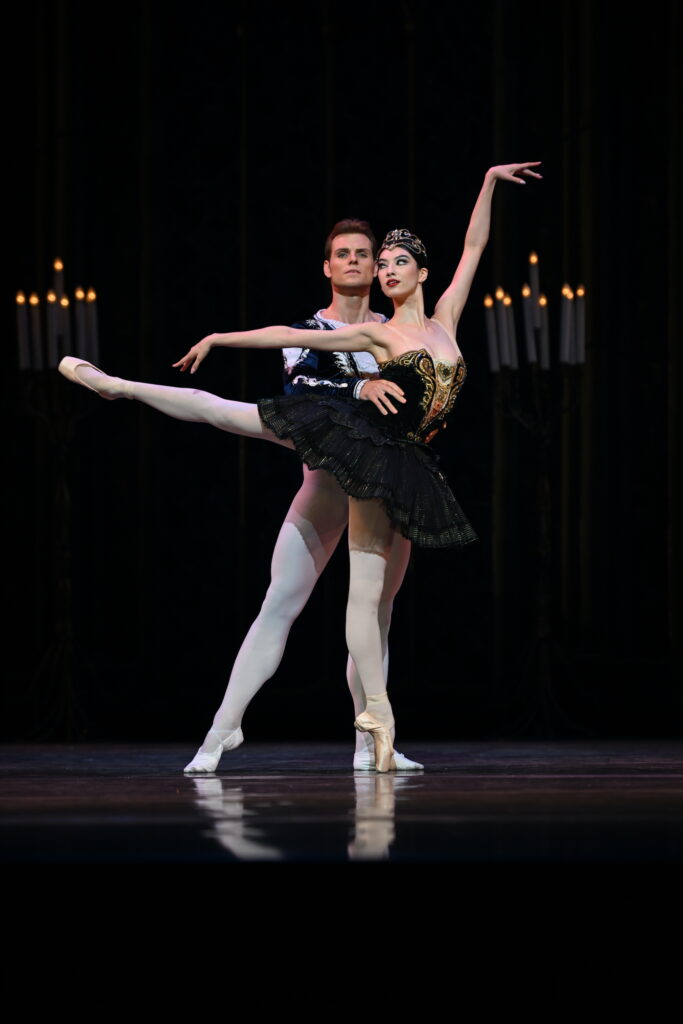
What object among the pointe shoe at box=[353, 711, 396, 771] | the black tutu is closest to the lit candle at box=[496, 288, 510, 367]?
the black tutu

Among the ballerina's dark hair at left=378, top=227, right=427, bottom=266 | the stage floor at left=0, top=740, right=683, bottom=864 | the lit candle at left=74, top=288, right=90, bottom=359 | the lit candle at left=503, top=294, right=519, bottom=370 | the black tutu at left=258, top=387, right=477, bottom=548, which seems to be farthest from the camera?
the lit candle at left=503, top=294, right=519, bottom=370

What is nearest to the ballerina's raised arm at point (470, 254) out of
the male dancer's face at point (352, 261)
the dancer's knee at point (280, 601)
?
the male dancer's face at point (352, 261)

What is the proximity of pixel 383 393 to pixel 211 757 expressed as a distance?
3.15 ft

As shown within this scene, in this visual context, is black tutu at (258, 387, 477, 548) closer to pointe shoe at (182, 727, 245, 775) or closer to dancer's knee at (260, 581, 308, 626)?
dancer's knee at (260, 581, 308, 626)

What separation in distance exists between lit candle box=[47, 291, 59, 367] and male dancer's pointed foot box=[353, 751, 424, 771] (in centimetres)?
222

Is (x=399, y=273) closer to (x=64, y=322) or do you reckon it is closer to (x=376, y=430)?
(x=376, y=430)

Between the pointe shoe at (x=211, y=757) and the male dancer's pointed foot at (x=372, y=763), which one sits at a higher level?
the pointe shoe at (x=211, y=757)

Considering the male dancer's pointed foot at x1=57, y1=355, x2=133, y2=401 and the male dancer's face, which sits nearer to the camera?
the male dancer's pointed foot at x1=57, y1=355, x2=133, y2=401

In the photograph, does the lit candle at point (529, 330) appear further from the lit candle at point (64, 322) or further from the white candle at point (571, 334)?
the lit candle at point (64, 322)

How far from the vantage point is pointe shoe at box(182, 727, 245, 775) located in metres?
3.38

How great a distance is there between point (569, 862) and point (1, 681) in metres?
4.16

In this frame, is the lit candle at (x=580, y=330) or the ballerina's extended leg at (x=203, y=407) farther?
the lit candle at (x=580, y=330)

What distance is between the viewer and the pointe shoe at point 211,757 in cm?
338

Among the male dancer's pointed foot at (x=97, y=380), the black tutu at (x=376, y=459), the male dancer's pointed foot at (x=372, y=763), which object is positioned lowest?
the male dancer's pointed foot at (x=372, y=763)
